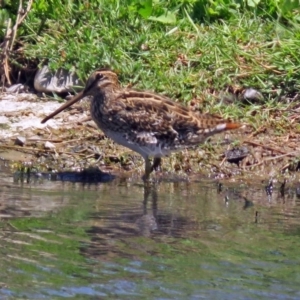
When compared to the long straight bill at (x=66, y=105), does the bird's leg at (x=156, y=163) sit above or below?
below

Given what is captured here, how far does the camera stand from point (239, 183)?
314 inches

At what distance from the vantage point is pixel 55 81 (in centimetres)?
923

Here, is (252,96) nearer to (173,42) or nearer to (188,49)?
(188,49)

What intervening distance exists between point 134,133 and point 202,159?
69 cm

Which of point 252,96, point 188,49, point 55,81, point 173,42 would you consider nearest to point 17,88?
point 55,81

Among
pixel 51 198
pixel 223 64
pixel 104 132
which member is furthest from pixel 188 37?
pixel 51 198

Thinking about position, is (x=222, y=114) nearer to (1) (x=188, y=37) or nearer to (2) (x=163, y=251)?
(1) (x=188, y=37)

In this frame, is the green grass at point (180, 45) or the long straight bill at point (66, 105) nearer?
the long straight bill at point (66, 105)

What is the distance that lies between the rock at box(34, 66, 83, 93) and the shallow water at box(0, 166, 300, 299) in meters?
1.45

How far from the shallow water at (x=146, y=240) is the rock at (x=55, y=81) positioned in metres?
1.45

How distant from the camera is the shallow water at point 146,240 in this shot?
5.28 metres

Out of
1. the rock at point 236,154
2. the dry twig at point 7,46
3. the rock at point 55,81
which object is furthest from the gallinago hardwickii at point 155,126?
the dry twig at point 7,46

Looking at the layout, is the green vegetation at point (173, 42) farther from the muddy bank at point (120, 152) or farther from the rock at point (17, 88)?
the muddy bank at point (120, 152)

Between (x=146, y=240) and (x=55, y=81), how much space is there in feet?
10.9
